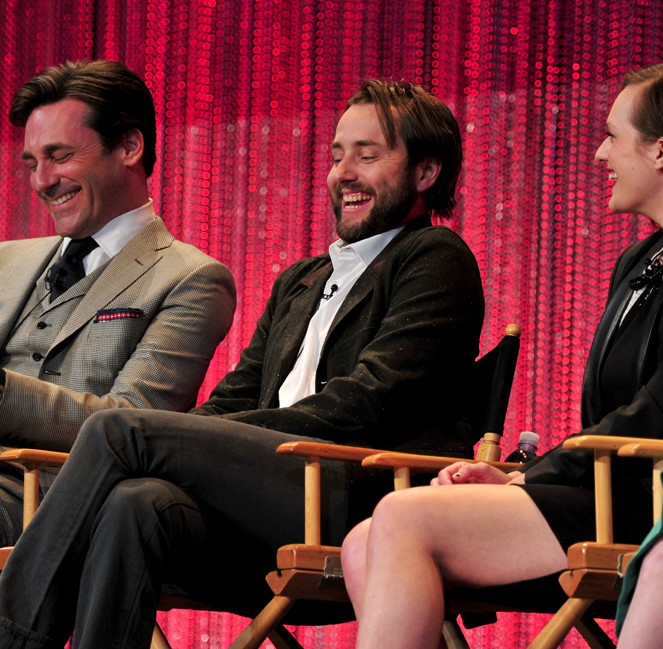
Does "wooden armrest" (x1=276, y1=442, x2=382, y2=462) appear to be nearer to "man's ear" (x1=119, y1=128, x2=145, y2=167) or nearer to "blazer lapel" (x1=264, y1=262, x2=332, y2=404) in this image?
"blazer lapel" (x1=264, y1=262, x2=332, y2=404)

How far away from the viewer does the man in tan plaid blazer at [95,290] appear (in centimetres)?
219

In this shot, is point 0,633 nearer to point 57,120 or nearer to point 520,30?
point 57,120

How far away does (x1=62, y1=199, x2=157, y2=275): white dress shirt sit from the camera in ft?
8.40

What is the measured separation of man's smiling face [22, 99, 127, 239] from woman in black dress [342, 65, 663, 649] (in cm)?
126

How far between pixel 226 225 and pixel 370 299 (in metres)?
1.39

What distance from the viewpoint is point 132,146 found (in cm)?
265

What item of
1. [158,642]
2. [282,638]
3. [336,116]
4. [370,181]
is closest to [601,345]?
[370,181]

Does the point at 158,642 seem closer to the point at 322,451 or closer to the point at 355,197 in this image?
the point at 322,451

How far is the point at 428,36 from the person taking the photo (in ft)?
10.2

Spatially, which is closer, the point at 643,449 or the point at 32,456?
the point at 643,449

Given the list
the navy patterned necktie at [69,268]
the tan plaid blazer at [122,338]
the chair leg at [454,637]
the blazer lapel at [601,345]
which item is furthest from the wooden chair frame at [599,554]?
the navy patterned necktie at [69,268]

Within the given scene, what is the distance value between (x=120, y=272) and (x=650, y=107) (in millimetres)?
1259

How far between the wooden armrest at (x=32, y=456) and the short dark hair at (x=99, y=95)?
95cm

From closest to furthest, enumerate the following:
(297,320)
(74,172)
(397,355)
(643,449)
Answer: (643,449), (397,355), (297,320), (74,172)
